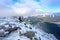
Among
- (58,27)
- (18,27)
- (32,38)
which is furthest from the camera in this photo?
(58,27)

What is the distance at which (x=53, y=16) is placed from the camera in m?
21.4

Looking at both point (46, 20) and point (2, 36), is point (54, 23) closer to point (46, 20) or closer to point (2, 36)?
point (46, 20)

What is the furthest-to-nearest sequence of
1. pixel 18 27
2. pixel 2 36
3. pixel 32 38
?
1. pixel 18 27
2. pixel 32 38
3. pixel 2 36

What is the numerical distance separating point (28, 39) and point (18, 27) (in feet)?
4.39

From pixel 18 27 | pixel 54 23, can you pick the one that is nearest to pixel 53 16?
pixel 54 23

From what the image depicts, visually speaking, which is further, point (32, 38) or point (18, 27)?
point (18, 27)

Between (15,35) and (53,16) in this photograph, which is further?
(53,16)

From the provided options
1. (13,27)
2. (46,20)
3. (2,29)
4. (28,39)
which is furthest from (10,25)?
(46,20)

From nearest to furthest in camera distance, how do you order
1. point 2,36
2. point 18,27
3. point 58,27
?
point 2,36 < point 18,27 < point 58,27

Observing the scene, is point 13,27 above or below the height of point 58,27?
above

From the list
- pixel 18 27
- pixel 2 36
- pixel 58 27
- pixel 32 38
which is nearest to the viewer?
pixel 2 36

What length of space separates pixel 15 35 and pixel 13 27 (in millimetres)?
811

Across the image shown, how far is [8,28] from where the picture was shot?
9.52 metres

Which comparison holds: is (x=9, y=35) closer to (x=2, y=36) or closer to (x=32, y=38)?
(x=2, y=36)
